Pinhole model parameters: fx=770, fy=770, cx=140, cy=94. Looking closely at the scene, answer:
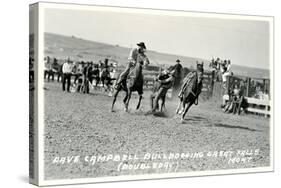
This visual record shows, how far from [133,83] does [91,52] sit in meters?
0.54

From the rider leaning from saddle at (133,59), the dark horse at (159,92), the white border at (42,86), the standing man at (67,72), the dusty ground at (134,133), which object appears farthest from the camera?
the dark horse at (159,92)

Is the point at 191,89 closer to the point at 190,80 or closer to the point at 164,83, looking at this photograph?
the point at 190,80

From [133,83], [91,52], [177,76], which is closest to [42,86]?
[91,52]

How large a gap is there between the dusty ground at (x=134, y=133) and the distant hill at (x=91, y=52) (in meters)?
0.31

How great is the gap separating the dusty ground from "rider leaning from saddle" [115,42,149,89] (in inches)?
6.6

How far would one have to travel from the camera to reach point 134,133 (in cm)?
710

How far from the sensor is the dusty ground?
264 inches

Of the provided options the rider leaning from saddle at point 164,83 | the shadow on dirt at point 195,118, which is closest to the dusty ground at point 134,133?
the shadow on dirt at point 195,118

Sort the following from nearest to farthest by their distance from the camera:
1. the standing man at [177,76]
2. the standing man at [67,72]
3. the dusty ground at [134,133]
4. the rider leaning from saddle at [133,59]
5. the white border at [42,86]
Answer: the white border at [42,86], the dusty ground at [134,133], the standing man at [67,72], the rider leaning from saddle at [133,59], the standing man at [177,76]

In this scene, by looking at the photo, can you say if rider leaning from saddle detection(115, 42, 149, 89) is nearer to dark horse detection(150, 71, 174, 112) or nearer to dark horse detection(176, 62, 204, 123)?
dark horse detection(150, 71, 174, 112)

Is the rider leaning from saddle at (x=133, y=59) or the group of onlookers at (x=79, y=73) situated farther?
the rider leaning from saddle at (x=133, y=59)

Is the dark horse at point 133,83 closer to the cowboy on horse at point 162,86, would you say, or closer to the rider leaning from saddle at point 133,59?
A: the rider leaning from saddle at point 133,59

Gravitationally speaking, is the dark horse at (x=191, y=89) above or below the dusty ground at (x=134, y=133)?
above

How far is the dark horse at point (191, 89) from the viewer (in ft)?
24.5
